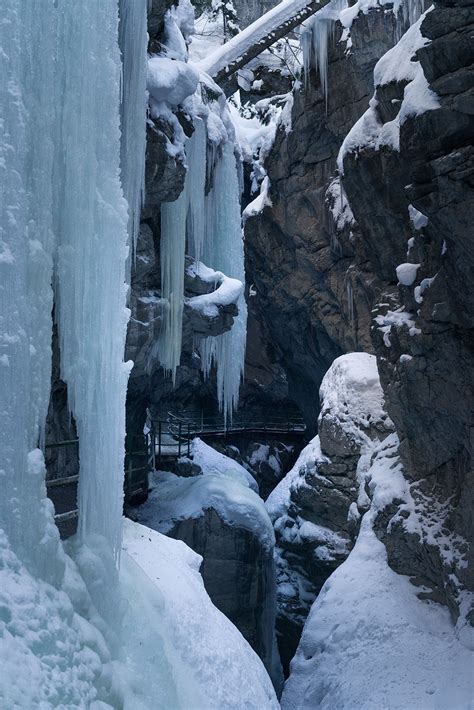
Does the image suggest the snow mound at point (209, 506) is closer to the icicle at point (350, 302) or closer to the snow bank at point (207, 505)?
the snow bank at point (207, 505)

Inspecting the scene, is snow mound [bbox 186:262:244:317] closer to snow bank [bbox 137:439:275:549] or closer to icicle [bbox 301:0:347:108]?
snow bank [bbox 137:439:275:549]

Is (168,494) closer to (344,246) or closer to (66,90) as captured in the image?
(344,246)

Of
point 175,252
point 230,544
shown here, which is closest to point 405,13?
point 175,252

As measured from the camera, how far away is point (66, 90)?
5637 millimetres

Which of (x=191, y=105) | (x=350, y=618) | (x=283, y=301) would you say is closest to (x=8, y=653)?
(x=350, y=618)

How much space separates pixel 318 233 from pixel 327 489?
7666mm

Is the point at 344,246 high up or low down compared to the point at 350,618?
up

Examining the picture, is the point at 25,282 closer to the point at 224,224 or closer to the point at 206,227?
the point at 206,227

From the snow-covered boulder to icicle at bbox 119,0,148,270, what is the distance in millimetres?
6374

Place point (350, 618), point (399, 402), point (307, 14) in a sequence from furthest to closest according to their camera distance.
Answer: point (307, 14), point (399, 402), point (350, 618)

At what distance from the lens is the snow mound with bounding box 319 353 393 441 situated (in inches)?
531

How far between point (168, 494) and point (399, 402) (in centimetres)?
658

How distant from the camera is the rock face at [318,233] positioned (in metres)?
16.3

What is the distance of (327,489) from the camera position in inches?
559
